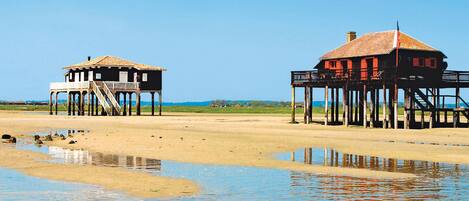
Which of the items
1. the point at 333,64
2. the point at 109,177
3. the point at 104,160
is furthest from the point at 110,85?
the point at 109,177

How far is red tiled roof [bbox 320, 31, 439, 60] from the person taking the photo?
164ft

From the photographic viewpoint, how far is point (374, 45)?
51.5m

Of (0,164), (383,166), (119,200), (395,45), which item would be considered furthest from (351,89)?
(119,200)

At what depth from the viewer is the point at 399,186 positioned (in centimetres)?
1738

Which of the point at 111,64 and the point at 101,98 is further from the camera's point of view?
the point at 111,64

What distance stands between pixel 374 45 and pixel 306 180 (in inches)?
1359

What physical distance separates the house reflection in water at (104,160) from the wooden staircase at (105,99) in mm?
41101

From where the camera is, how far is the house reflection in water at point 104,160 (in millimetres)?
22011

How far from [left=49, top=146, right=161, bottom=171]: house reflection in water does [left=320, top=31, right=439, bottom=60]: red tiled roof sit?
28407 millimetres

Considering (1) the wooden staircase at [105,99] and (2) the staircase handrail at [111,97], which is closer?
(1) the wooden staircase at [105,99]

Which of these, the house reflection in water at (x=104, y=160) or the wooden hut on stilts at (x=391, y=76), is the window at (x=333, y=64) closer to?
the wooden hut on stilts at (x=391, y=76)

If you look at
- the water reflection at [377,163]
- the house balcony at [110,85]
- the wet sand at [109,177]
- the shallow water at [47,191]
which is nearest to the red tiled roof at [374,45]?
the water reflection at [377,163]

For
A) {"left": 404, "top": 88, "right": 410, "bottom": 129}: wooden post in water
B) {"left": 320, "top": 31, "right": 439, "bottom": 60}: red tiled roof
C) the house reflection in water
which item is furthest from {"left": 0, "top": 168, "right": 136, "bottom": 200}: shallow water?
{"left": 320, "top": 31, "right": 439, "bottom": 60}: red tiled roof

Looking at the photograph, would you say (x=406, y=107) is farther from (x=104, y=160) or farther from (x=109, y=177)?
(x=109, y=177)
